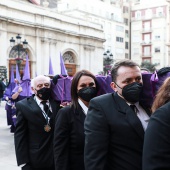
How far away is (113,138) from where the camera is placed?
2178 millimetres

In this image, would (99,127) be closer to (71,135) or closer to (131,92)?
(131,92)

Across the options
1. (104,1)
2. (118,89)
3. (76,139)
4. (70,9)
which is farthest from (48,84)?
(104,1)

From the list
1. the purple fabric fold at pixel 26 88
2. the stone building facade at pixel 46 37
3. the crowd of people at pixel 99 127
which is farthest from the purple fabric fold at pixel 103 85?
the stone building facade at pixel 46 37

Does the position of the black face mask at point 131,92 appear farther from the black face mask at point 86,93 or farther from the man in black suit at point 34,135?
the man in black suit at point 34,135

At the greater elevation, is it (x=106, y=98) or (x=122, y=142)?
(x=106, y=98)

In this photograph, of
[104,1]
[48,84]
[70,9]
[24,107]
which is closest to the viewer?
[24,107]

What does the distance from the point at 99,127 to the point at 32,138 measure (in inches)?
56.8

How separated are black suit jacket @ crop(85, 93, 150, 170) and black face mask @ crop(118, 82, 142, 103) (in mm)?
54

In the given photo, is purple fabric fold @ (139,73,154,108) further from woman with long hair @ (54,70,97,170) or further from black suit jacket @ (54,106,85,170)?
black suit jacket @ (54,106,85,170)

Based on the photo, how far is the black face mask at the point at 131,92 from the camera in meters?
2.26

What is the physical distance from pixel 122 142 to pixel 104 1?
5788 cm

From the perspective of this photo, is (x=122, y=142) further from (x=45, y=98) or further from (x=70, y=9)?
(x=70, y=9)

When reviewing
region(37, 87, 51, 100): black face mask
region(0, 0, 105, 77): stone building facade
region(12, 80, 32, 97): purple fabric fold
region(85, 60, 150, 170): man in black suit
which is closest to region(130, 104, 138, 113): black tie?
region(85, 60, 150, 170): man in black suit

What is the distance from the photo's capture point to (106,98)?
2289 millimetres
